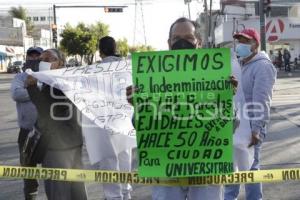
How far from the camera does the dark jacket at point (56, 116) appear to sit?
479 centimetres

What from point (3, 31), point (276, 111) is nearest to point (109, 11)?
point (276, 111)

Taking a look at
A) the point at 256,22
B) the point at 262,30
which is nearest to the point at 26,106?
the point at 262,30

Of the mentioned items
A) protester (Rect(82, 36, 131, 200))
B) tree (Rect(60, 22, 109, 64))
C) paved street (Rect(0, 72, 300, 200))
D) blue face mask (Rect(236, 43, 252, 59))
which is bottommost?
paved street (Rect(0, 72, 300, 200))

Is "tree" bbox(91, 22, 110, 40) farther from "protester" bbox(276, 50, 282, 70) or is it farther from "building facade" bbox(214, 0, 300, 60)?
"protester" bbox(276, 50, 282, 70)

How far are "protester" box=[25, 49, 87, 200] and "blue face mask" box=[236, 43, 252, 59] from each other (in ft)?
6.14

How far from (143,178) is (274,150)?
5766 mm

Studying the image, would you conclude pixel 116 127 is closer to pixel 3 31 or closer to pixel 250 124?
pixel 250 124

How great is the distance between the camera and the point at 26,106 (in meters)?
5.90

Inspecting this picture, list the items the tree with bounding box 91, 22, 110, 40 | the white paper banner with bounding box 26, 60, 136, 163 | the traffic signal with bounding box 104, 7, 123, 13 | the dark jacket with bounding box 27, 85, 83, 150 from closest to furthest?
the dark jacket with bounding box 27, 85, 83, 150
the white paper banner with bounding box 26, 60, 136, 163
the traffic signal with bounding box 104, 7, 123, 13
the tree with bounding box 91, 22, 110, 40

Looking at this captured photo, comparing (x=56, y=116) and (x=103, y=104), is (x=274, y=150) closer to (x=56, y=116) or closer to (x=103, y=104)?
(x=103, y=104)

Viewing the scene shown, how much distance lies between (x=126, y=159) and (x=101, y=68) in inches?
46.1

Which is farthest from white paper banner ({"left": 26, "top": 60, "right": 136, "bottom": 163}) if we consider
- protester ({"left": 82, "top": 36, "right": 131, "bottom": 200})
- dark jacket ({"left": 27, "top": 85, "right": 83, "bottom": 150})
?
dark jacket ({"left": 27, "top": 85, "right": 83, "bottom": 150})

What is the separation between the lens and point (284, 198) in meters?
6.20

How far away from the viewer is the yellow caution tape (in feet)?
12.4
